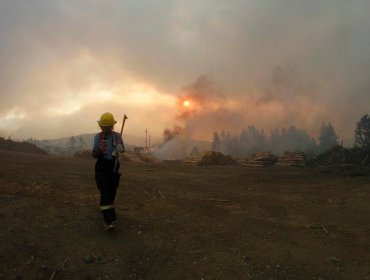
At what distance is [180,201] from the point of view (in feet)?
34.6

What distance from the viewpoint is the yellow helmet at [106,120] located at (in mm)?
8125

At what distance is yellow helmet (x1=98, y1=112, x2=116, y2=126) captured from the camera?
8.12 metres

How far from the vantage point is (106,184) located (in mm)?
8055

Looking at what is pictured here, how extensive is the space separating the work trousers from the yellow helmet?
74 centimetres

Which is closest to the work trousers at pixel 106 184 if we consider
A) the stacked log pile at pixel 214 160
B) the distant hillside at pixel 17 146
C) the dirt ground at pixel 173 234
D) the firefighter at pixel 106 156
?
the firefighter at pixel 106 156

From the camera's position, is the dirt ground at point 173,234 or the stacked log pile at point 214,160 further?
the stacked log pile at point 214,160

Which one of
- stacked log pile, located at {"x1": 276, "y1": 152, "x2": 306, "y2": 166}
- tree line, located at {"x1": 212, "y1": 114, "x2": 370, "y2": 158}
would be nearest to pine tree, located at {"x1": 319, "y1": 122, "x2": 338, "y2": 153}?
tree line, located at {"x1": 212, "y1": 114, "x2": 370, "y2": 158}

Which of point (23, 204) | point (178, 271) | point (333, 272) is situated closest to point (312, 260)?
point (333, 272)

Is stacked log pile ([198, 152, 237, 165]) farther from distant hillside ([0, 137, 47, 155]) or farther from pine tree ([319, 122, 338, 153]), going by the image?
pine tree ([319, 122, 338, 153])

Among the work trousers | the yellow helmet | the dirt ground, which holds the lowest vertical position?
the dirt ground

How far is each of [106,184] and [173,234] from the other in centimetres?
168

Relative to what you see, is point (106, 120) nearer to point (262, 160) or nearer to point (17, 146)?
point (17, 146)

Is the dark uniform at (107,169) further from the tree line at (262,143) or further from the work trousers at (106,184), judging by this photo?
the tree line at (262,143)

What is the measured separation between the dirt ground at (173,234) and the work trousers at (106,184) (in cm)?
36
